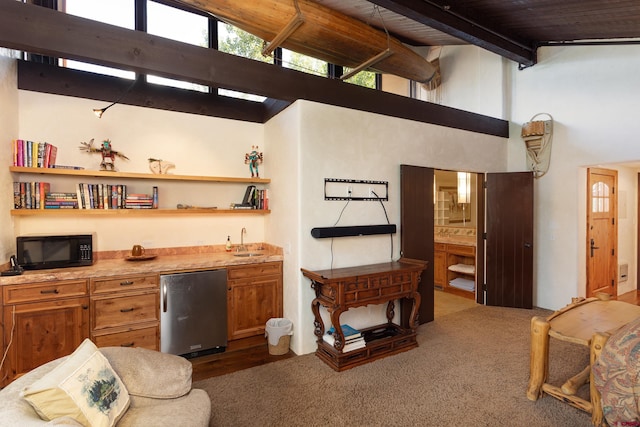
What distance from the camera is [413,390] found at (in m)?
2.63

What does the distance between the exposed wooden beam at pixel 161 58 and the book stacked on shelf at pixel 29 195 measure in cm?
130

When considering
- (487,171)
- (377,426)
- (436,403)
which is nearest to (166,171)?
(377,426)

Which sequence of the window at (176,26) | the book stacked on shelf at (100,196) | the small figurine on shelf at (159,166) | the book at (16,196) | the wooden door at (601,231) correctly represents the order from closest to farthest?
1. the book at (16,196)
2. the book stacked on shelf at (100,196)
3. the small figurine on shelf at (159,166)
4. the window at (176,26)
5. the wooden door at (601,231)

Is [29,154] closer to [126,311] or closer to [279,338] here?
[126,311]

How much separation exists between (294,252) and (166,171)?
5.87 feet

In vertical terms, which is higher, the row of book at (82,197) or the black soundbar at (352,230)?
the row of book at (82,197)

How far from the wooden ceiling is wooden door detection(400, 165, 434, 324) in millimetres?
1607

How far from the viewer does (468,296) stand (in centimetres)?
531

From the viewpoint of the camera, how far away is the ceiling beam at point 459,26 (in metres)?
2.90

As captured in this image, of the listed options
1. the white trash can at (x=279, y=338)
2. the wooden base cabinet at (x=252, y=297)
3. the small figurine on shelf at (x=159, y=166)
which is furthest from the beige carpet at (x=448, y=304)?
the small figurine on shelf at (x=159, y=166)

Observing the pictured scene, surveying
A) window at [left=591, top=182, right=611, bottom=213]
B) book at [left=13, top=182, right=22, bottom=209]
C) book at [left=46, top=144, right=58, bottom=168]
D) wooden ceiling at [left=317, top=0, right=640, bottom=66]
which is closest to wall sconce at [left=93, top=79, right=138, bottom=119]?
book at [left=46, top=144, right=58, bottom=168]

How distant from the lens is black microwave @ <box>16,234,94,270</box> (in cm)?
282

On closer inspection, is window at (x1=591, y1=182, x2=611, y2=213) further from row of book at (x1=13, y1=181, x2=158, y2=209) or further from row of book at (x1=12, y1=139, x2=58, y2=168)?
row of book at (x1=12, y1=139, x2=58, y2=168)

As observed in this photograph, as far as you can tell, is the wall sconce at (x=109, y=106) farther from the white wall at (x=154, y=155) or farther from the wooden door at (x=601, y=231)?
the wooden door at (x=601, y=231)
